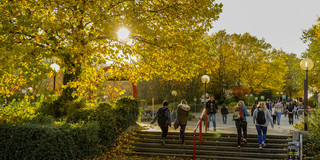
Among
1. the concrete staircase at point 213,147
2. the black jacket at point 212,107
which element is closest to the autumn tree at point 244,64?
the black jacket at point 212,107

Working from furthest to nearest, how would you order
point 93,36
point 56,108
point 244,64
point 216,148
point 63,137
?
point 244,64 < point 56,108 < point 216,148 < point 93,36 < point 63,137

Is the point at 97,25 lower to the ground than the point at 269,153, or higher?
higher

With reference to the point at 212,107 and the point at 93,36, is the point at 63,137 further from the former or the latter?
the point at 212,107

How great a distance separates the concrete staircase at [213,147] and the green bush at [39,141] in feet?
11.4

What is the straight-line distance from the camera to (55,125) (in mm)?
9664

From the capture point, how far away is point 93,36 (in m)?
11.1

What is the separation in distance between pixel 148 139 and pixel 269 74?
38.5 metres

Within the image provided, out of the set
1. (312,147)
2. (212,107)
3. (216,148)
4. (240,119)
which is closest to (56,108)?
(212,107)

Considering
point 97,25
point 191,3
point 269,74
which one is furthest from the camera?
point 269,74

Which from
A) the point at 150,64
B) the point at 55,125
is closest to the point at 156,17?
the point at 150,64

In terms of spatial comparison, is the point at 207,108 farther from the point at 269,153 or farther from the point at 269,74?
the point at 269,74

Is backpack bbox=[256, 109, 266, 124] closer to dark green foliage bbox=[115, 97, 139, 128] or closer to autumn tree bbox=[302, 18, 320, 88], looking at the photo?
dark green foliage bbox=[115, 97, 139, 128]

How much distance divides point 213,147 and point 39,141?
6802 millimetres

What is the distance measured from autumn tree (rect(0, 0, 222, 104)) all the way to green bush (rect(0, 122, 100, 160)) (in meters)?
1.64
